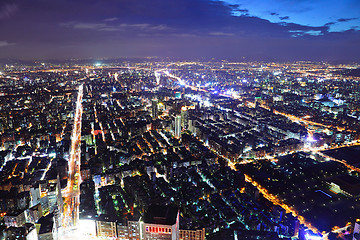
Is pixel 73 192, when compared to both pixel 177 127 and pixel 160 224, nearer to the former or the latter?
pixel 160 224

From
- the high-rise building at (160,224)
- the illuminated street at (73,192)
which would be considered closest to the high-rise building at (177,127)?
the illuminated street at (73,192)

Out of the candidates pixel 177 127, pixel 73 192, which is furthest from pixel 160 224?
pixel 177 127

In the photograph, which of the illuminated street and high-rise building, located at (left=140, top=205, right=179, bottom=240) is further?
the illuminated street

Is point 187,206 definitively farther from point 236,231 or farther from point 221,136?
point 221,136

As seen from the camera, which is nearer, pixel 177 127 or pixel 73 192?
pixel 73 192

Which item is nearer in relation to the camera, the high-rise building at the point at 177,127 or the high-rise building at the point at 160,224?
the high-rise building at the point at 160,224

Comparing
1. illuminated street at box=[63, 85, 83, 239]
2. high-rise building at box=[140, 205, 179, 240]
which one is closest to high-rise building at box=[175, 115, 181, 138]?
illuminated street at box=[63, 85, 83, 239]

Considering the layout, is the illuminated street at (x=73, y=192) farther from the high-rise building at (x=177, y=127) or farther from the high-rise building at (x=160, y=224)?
the high-rise building at (x=177, y=127)

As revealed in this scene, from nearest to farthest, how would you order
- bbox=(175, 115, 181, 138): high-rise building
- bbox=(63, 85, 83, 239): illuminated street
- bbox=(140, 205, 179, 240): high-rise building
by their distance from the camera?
bbox=(140, 205, 179, 240): high-rise building → bbox=(63, 85, 83, 239): illuminated street → bbox=(175, 115, 181, 138): high-rise building

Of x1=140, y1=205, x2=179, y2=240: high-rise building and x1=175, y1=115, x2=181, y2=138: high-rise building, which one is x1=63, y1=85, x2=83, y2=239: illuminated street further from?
x1=175, y1=115, x2=181, y2=138: high-rise building

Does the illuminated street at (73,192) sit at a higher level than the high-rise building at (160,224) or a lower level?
lower

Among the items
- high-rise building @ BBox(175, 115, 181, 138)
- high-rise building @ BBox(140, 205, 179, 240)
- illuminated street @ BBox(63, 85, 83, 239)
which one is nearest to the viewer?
high-rise building @ BBox(140, 205, 179, 240)
